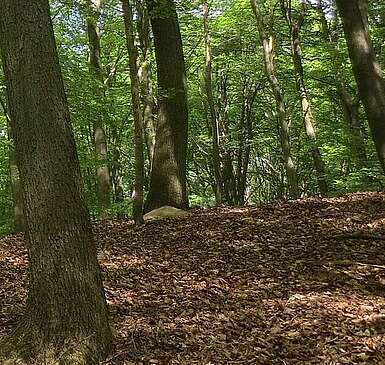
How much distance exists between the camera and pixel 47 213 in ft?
14.4

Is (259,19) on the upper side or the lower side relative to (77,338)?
upper

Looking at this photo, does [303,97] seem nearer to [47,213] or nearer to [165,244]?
[165,244]

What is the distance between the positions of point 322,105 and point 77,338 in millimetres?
19353

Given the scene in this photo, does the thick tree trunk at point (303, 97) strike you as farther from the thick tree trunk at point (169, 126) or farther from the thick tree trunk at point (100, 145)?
the thick tree trunk at point (169, 126)

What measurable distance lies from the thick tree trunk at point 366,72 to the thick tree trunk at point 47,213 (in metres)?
5.41

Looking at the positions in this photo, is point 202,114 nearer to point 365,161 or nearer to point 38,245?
point 365,161

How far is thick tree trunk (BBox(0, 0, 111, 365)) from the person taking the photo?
437 cm

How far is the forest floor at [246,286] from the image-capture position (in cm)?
458

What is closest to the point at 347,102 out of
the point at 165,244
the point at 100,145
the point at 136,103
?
the point at 100,145

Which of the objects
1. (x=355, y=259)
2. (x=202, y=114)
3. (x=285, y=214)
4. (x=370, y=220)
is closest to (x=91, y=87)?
(x=285, y=214)

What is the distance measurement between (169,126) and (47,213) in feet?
20.0

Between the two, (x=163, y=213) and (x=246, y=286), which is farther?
(x=163, y=213)

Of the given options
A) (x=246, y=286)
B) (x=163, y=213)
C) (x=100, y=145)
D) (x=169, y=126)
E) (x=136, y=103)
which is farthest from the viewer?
(x=100, y=145)

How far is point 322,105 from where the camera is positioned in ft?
72.6
